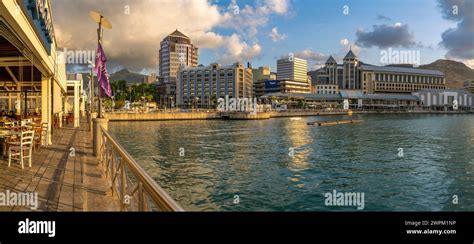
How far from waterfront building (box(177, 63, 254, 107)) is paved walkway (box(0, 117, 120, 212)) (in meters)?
167

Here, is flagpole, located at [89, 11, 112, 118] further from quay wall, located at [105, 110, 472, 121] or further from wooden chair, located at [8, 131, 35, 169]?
quay wall, located at [105, 110, 472, 121]

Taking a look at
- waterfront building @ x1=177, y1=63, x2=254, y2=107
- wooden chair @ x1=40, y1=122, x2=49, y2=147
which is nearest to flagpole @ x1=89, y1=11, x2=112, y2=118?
wooden chair @ x1=40, y1=122, x2=49, y2=147

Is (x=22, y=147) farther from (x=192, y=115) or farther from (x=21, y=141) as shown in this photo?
(x=192, y=115)

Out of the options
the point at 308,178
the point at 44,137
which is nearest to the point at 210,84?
the point at 308,178

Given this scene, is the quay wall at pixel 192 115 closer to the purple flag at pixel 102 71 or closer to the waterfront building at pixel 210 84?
the waterfront building at pixel 210 84

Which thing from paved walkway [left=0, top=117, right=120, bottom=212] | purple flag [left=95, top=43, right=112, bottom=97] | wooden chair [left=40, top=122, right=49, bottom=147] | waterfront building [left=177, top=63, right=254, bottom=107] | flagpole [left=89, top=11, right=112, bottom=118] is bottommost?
paved walkway [left=0, top=117, right=120, bottom=212]

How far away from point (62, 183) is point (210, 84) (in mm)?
182680

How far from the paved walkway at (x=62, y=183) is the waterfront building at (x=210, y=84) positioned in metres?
167

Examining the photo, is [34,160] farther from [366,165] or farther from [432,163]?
[432,163]

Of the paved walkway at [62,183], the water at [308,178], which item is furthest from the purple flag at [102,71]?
the water at [308,178]

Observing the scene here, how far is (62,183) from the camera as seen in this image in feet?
26.2

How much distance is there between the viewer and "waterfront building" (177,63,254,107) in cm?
18325

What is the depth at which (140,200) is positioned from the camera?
14.2 feet
